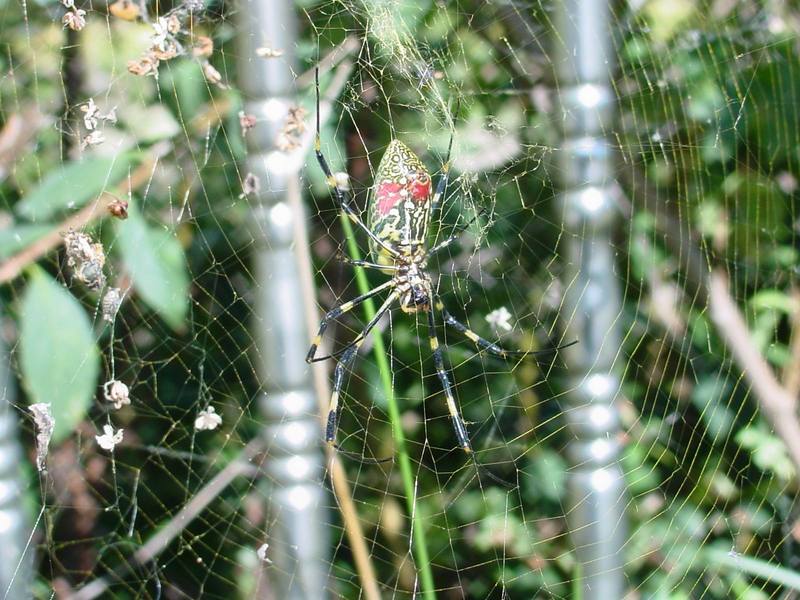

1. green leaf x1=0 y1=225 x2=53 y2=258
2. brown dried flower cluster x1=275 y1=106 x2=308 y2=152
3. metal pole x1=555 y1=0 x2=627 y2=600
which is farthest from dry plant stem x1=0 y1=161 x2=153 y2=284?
metal pole x1=555 y1=0 x2=627 y2=600

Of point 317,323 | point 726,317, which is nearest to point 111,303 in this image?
point 317,323

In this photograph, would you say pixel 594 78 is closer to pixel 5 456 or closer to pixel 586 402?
pixel 586 402

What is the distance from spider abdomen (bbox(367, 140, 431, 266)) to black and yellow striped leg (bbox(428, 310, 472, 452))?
0.18m

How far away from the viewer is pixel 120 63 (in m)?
1.29

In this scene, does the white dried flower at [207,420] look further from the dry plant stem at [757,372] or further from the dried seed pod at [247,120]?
the dry plant stem at [757,372]

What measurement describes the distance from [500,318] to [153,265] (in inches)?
23.6

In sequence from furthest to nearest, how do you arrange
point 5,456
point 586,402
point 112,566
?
1. point 112,566
2. point 586,402
3. point 5,456

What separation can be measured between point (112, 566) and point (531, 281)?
3.42 feet

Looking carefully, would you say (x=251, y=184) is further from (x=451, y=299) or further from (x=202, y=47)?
(x=451, y=299)

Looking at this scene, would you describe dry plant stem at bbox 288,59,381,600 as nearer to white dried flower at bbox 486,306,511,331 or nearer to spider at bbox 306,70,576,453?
spider at bbox 306,70,576,453

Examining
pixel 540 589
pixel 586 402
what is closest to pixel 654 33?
pixel 586 402

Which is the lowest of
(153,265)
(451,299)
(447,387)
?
(447,387)

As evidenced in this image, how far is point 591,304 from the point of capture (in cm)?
117

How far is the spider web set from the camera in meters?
1.23
